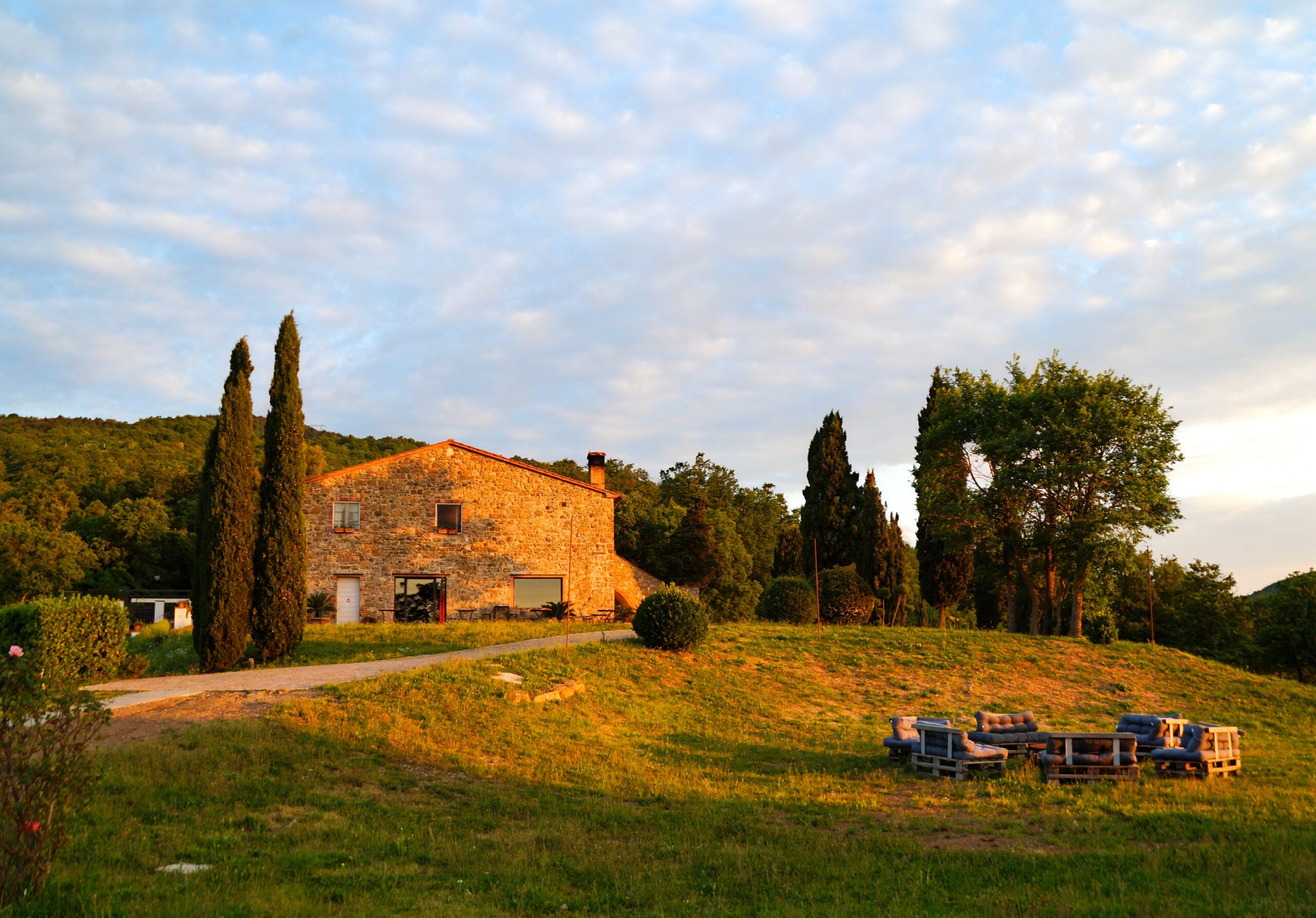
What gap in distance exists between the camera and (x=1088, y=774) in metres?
11.4

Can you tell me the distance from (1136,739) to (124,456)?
67826 mm

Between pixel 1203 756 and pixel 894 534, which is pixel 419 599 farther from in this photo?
pixel 1203 756

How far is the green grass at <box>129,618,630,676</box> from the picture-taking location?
18.9 m

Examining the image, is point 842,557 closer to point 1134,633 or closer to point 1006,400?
point 1006,400

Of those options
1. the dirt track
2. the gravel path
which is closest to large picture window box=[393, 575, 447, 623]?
the gravel path

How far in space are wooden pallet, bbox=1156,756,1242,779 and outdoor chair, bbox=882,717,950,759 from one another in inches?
119

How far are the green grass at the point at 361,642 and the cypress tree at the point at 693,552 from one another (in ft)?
56.7

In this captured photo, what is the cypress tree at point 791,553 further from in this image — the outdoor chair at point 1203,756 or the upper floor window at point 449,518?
the outdoor chair at point 1203,756

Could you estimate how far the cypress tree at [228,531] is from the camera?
58.3ft

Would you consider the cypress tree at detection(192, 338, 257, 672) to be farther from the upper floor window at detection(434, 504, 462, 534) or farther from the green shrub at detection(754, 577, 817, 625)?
the green shrub at detection(754, 577, 817, 625)

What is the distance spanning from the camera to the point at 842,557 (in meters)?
38.2

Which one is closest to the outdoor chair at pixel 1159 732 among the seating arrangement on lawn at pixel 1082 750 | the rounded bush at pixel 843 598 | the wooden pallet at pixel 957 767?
the seating arrangement on lawn at pixel 1082 750

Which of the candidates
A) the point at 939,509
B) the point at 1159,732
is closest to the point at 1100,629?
the point at 939,509

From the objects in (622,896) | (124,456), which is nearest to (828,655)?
(622,896)
